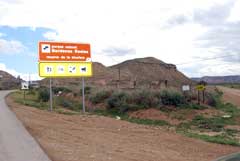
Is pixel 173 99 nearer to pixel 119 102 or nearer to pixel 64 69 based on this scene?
pixel 119 102

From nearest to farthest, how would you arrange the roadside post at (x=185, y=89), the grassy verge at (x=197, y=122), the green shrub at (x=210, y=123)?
the grassy verge at (x=197, y=122) < the green shrub at (x=210, y=123) < the roadside post at (x=185, y=89)

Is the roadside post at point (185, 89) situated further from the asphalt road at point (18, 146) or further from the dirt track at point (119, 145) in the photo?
the asphalt road at point (18, 146)

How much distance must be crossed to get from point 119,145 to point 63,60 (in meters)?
14.0

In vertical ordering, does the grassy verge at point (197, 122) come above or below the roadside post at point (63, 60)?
below

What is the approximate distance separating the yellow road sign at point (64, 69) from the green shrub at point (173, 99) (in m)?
8.76

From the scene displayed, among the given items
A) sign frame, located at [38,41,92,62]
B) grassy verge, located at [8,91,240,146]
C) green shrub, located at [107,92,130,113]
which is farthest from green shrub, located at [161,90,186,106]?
sign frame, located at [38,41,92,62]

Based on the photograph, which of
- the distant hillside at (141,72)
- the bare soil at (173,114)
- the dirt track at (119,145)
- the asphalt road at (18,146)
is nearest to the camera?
the asphalt road at (18,146)

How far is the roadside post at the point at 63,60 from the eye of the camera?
25.9m

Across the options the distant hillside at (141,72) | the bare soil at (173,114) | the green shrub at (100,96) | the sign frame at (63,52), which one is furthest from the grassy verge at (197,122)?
the distant hillside at (141,72)

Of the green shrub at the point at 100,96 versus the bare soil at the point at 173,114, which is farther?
the green shrub at the point at 100,96

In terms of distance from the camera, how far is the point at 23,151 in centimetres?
1097

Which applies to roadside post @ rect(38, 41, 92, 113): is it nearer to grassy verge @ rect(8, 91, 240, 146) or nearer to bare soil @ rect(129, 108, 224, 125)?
grassy verge @ rect(8, 91, 240, 146)

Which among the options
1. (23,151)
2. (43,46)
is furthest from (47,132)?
(43,46)

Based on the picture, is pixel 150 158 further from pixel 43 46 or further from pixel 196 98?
pixel 196 98
